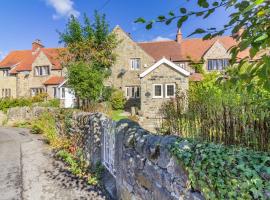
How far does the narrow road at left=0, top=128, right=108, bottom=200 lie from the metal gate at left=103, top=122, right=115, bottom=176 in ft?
2.27

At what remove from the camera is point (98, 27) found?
26703 mm

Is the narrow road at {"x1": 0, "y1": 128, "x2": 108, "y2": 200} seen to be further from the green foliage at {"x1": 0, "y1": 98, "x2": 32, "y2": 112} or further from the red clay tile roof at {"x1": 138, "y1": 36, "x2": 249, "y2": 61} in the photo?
the red clay tile roof at {"x1": 138, "y1": 36, "x2": 249, "y2": 61}

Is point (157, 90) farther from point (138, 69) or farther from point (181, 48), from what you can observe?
point (181, 48)

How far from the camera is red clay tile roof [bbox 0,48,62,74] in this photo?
37719 mm

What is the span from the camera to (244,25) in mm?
2146

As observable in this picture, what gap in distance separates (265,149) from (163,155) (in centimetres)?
210

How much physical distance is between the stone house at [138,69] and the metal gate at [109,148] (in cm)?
1917

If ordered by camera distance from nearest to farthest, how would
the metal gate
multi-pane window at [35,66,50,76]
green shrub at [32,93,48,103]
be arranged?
the metal gate < green shrub at [32,93,48,103] < multi-pane window at [35,66,50,76]

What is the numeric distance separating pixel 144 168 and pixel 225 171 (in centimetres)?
210

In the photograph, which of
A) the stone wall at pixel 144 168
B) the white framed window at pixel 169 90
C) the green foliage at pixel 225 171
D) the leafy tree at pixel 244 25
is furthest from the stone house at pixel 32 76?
the leafy tree at pixel 244 25

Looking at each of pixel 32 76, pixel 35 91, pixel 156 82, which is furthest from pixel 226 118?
pixel 32 76

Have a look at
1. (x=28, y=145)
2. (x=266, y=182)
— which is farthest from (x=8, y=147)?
(x=266, y=182)

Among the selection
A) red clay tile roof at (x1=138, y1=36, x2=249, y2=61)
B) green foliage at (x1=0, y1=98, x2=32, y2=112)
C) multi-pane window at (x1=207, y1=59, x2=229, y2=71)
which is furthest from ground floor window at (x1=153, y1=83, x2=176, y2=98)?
green foliage at (x1=0, y1=98, x2=32, y2=112)

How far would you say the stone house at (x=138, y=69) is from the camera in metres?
27.3
